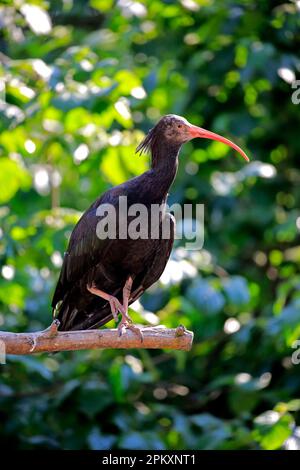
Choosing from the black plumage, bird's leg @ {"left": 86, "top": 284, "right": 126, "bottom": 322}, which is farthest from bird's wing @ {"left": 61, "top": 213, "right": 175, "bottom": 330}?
bird's leg @ {"left": 86, "top": 284, "right": 126, "bottom": 322}

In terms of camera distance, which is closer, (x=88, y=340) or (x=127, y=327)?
(x=88, y=340)

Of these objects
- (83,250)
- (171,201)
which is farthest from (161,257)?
(171,201)

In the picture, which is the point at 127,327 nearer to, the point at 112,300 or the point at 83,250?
the point at 112,300

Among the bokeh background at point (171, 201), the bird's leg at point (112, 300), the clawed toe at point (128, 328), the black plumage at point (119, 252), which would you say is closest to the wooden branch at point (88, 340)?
the clawed toe at point (128, 328)

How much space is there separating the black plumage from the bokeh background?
3.41ft

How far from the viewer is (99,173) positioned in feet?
30.8

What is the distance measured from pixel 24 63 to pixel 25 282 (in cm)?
189

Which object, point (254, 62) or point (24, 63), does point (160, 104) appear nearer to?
point (254, 62)

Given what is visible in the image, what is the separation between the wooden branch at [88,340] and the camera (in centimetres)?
643

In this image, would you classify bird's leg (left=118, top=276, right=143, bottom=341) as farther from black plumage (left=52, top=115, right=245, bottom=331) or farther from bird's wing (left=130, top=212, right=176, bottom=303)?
bird's wing (left=130, top=212, right=176, bottom=303)

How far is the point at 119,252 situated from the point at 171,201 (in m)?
3.14

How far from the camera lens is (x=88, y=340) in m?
6.62

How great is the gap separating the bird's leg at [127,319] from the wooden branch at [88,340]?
1.3 inches
